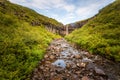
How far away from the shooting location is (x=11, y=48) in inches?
353

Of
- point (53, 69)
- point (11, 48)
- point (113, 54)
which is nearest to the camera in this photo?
point (53, 69)

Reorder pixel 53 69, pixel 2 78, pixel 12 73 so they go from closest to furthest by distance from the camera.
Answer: pixel 2 78, pixel 12 73, pixel 53 69

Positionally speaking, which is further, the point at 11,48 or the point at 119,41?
the point at 119,41

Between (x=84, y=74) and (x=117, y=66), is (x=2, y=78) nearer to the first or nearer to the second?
(x=84, y=74)

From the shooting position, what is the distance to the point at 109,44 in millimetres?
12188

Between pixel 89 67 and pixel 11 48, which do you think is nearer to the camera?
pixel 89 67

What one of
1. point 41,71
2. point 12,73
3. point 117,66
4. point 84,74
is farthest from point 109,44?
point 12,73

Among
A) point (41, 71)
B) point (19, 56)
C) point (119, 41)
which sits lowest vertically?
point (41, 71)

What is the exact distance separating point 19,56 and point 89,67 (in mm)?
5155

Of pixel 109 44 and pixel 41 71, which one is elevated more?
pixel 109 44

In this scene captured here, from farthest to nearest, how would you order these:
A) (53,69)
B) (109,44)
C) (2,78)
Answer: (109,44), (53,69), (2,78)

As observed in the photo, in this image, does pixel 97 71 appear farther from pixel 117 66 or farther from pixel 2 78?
pixel 2 78

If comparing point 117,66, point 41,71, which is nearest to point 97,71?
point 117,66

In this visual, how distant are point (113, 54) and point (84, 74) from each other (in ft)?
14.1
